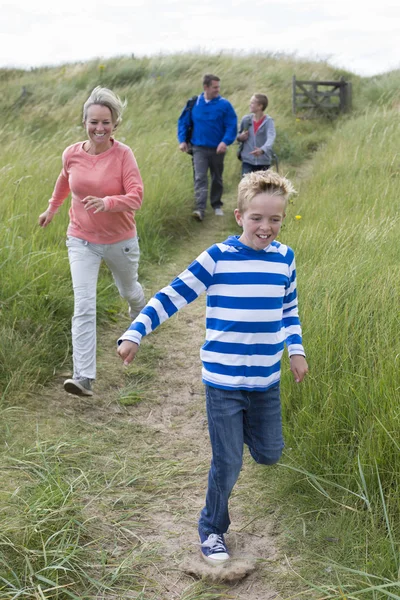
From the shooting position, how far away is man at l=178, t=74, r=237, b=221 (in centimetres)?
934

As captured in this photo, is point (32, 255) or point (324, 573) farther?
point (32, 255)

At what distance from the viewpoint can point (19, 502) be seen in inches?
A: 121

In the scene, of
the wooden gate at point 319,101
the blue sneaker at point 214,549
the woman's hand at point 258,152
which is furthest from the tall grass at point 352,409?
the wooden gate at point 319,101

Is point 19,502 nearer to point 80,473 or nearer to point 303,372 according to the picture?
point 80,473

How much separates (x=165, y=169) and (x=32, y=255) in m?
4.35

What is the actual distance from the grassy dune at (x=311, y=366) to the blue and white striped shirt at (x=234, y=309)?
2.12 ft

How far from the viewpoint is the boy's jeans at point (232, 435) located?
9.12ft

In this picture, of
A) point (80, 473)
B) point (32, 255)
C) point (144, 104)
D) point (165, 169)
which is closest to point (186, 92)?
point (144, 104)

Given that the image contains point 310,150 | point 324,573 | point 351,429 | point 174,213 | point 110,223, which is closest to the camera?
point 324,573

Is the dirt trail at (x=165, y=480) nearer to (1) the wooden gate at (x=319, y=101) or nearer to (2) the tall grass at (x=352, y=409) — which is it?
(2) the tall grass at (x=352, y=409)

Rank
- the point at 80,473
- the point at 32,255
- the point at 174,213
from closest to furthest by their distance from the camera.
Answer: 1. the point at 80,473
2. the point at 32,255
3. the point at 174,213

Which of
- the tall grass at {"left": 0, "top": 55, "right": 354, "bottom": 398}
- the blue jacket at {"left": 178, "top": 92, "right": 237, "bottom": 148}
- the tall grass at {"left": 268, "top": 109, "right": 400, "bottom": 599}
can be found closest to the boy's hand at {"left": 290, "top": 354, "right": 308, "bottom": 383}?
the tall grass at {"left": 268, "top": 109, "right": 400, "bottom": 599}

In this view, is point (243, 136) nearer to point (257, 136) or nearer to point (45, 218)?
point (257, 136)

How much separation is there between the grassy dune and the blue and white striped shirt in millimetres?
647
